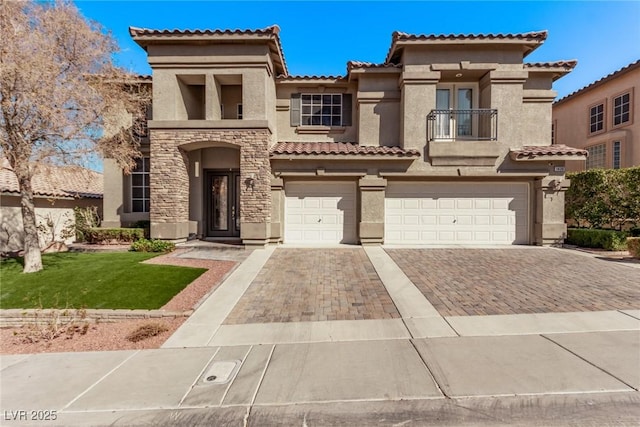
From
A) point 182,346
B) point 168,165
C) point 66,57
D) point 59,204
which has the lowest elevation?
point 182,346

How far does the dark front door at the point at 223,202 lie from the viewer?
1290 cm

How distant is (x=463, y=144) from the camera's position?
11.6 meters

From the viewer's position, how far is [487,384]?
330 cm

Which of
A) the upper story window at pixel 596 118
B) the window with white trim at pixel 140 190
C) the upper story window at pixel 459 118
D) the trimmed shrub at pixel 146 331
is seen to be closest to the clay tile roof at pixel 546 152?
the upper story window at pixel 459 118

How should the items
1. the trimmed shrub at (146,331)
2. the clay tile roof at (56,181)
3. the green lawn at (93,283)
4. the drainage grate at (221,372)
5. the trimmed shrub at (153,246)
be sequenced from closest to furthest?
the drainage grate at (221,372) → the trimmed shrub at (146,331) → the green lawn at (93,283) → the clay tile roof at (56,181) → the trimmed shrub at (153,246)

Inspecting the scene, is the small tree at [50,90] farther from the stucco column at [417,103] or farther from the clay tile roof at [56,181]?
the stucco column at [417,103]

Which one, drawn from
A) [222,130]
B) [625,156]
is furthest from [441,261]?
[625,156]

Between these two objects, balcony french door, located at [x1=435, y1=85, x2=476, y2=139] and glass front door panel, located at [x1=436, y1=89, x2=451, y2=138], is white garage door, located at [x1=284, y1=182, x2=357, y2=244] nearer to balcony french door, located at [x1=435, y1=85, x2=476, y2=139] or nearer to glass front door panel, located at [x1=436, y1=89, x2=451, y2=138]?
glass front door panel, located at [x1=436, y1=89, x2=451, y2=138]

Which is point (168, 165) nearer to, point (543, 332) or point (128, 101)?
point (128, 101)

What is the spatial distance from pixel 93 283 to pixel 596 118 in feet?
84.4

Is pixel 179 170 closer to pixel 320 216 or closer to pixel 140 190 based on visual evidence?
pixel 140 190

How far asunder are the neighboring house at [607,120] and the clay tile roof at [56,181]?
21.2m

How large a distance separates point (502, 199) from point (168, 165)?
13.4 m

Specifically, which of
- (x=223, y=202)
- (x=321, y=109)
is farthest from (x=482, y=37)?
(x=223, y=202)
